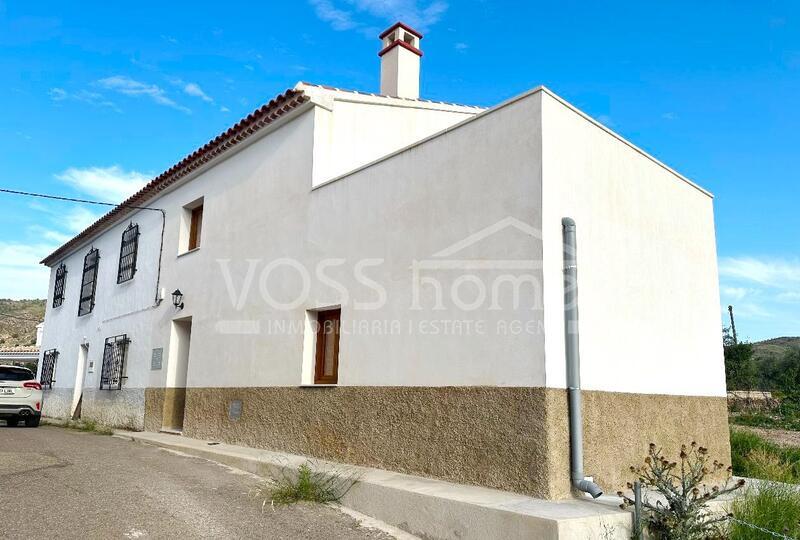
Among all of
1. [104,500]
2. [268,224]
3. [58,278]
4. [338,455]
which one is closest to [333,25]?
[268,224]

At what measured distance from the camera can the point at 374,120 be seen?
977 cm

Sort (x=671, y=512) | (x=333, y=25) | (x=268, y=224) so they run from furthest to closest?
(x=333, y=25), (x=268, y=224), (x=671, y=512)

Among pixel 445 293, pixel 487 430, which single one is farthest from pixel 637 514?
pixel 445 293

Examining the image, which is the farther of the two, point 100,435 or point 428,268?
point 100,435

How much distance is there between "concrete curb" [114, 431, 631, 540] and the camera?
4.54 metres

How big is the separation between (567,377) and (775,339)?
67.7 metres

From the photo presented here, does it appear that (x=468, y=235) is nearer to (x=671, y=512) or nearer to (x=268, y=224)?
(x=671, y=512)

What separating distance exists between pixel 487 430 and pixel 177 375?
7.58 metres

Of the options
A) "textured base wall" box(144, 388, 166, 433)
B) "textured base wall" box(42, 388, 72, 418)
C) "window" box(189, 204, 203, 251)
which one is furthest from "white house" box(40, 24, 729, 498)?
"textured base wall" box(42, 388, 72, 418)

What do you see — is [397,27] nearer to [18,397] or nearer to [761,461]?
[761,461]

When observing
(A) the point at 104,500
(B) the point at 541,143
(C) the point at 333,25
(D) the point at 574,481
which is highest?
(C) the point at 333,25

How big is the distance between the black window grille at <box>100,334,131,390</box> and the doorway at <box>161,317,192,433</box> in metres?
2.12

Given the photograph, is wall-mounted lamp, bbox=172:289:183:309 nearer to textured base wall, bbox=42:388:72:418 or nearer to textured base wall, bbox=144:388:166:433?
textured base wall, bbox=144:388:166:433

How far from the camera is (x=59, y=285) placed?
18938 mm
